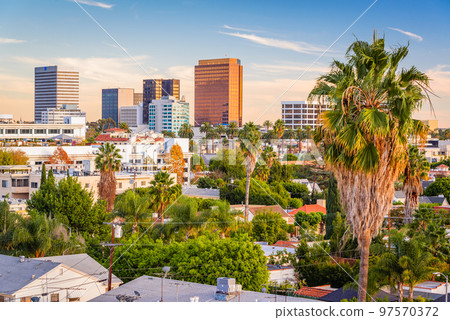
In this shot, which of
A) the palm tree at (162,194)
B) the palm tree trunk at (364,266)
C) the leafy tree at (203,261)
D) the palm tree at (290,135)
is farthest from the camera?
the palm tree at (290,135)

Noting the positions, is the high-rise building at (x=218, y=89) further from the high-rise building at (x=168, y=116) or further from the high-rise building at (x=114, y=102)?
the high-rise building at (x=114, y=102)

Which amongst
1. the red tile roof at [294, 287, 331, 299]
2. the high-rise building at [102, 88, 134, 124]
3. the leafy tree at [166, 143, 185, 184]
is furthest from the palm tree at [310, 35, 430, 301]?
the high-rise building at [102, 88, 134, 124]

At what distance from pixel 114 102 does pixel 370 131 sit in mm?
111870

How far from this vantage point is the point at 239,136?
22516 millimetres

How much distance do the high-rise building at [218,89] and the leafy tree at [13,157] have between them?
29.4 metres

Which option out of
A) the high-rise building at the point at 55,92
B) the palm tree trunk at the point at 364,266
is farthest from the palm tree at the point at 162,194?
the high-rise building at the point at 55,92

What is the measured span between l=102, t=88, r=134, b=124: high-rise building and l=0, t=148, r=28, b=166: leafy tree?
2794 inches

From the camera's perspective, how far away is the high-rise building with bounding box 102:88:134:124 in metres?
112

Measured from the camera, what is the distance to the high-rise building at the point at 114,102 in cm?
11200

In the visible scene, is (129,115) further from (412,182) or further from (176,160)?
(412,182)

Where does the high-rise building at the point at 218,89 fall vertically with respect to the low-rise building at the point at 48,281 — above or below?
above

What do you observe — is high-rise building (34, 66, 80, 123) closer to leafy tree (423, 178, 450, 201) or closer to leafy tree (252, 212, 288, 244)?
leafy tree (423, 178, 450, 201)

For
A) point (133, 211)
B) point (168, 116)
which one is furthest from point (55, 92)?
point (133, 211)

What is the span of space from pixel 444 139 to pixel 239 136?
42.6 m
